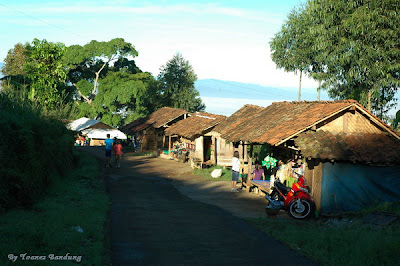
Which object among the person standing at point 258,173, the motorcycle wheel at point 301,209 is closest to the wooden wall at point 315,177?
the motorcycle wheel at point 301,209

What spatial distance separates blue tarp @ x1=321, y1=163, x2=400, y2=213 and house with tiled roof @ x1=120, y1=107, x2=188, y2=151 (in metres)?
28.8

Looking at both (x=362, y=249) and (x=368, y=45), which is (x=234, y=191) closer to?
(x=362, y=249)

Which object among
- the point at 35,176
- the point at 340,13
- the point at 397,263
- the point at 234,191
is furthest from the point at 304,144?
the point at 340,13

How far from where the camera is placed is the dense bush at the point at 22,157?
39.4 feet

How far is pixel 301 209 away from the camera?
48.8 feet

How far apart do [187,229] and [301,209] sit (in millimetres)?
4715

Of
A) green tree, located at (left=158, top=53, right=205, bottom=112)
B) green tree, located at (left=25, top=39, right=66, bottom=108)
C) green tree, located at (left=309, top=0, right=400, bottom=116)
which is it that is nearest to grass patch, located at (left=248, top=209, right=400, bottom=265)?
green tree, located at (left=309, top=0, right=400, bottom=116)

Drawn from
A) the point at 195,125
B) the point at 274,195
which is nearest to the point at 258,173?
the point at 274,195

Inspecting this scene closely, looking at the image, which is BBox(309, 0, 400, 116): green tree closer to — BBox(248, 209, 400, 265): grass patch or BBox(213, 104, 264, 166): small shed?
BBox(213, 104, 264, 166): small shed

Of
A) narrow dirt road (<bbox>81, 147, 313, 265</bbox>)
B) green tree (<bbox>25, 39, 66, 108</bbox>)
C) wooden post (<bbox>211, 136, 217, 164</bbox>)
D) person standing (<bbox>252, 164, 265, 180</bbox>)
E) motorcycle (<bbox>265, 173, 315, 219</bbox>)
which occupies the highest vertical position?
green tree (<bbox>25, 39, 66, 108</bbox>)

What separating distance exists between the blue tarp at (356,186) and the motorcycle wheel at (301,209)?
1.08 m

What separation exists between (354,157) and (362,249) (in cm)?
631

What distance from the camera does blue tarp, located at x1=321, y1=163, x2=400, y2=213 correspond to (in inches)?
623

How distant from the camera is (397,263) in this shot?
9070mm
